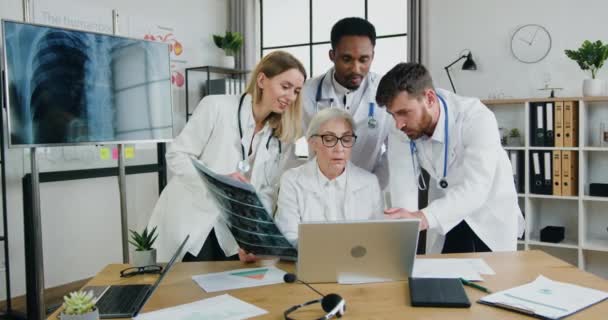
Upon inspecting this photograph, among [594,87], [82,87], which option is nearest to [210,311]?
[82,87]

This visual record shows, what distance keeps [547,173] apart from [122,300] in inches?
133

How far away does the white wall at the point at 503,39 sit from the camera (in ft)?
13.0

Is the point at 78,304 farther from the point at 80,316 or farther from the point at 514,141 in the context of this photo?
the point at 514,141

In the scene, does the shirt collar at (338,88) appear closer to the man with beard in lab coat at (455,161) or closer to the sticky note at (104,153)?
the man with beard in lab coat at (455,161)

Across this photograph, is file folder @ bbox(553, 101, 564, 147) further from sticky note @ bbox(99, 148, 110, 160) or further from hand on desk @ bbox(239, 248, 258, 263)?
sticky note @ bbox(99, 148, 110, 160)

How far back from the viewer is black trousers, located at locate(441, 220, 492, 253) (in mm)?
2170

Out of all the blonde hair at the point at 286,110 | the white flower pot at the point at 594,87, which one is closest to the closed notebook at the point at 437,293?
the blonde hair at the point at 286,110

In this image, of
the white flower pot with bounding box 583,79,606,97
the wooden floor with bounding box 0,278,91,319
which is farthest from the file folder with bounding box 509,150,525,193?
the wooden floor with bounding box 0,278,91,319

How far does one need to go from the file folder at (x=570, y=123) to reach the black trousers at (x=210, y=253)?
2.76m

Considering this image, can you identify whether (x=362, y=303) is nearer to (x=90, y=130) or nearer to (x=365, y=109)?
(x=365, y=109)

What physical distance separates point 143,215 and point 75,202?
27.9 inches

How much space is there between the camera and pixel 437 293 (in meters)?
1.41

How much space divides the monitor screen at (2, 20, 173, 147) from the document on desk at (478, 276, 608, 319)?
2608 millimetres

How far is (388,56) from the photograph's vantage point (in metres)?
4.89
